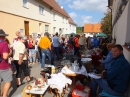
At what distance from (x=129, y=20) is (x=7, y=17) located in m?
8.75

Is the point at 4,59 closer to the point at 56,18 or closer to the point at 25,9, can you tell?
the point at 25,9

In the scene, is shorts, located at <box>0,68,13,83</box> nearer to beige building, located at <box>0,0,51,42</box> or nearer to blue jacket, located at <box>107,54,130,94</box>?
blue jacket, located at <box>107,54,130,94</box>

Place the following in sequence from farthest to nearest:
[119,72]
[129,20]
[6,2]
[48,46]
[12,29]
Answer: [12,29] → [6,2] → [48,46] → [129,20] → [119,72]

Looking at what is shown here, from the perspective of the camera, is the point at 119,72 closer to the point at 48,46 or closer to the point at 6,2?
the point at 48,46

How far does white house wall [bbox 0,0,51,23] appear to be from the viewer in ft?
32.6

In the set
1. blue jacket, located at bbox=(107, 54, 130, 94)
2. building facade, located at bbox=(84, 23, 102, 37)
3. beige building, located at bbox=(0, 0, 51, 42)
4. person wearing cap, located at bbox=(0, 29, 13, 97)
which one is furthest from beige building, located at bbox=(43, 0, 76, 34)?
building facade, located at bbox=(84, 23, 102, 37)

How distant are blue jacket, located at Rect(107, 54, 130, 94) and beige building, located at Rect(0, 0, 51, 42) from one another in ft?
27.6

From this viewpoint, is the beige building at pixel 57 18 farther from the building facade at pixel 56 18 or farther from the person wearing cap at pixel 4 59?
the person wearing cap at pixel 4 59

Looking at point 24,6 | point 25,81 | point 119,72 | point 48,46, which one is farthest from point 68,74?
point 24,6

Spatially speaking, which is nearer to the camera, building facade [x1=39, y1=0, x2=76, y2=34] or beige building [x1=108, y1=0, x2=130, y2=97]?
beige building [x1=108, y1=0, x2=130, y2=97]

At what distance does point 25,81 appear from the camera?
5477 mm

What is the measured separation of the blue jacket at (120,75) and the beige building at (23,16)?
8.40 metres

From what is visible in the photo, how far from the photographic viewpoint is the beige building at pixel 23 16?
9867 mm

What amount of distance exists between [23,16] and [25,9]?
0.83m
